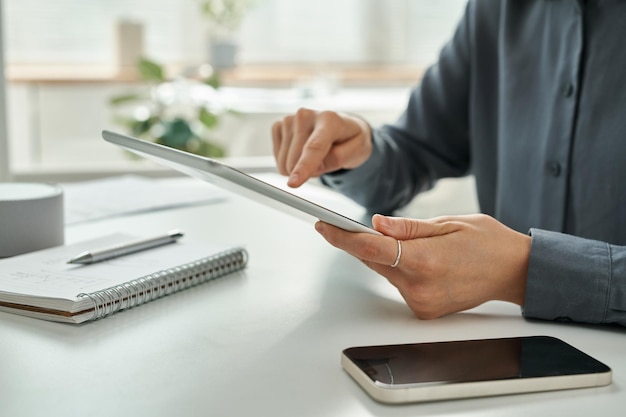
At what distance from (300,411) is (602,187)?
764 millimetres

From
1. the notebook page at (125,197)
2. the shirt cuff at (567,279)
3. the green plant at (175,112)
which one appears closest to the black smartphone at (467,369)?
the shirt cuff at (567,279)

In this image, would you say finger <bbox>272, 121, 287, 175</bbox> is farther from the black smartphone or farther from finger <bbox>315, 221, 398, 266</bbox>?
the black smartphone

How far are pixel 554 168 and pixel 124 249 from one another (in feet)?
2.21

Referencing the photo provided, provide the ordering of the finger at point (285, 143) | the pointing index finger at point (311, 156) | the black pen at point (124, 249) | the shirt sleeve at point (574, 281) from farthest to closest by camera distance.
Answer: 1. the finger at point (285, 143)
2. the pointing index finger at point (311, 156)
3. the black pen at point (124, 249)
4. the shirt sleeve at point (574, 281)

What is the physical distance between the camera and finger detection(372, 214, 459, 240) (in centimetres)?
83

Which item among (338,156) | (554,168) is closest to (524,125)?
(554,168)

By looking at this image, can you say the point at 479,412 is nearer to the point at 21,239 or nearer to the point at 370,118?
the point at 21,239

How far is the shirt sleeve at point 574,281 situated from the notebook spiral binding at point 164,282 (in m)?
0.36

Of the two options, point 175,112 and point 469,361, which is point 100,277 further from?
point 175,112

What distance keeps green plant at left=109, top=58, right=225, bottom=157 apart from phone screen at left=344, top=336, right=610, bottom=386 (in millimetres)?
2195

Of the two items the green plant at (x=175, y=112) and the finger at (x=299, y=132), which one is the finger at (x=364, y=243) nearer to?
the finger at (x=299, y=132)

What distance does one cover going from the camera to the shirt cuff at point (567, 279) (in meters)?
0.85

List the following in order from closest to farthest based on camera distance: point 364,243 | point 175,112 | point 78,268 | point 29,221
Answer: point 364,243 → point 78,268 → point 29,221 → point 175,112

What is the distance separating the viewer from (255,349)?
75 cm
